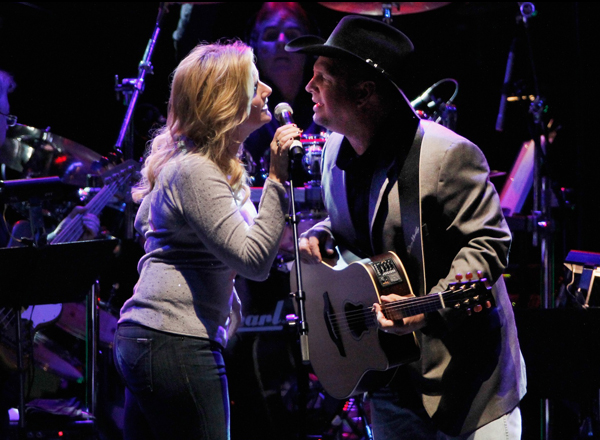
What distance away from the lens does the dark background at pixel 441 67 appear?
234 inches

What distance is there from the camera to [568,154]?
20.5 feet

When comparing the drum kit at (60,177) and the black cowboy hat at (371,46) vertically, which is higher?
the black cowboy hat at (371,46)

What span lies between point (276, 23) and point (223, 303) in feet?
15.9

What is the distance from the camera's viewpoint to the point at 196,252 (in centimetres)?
240

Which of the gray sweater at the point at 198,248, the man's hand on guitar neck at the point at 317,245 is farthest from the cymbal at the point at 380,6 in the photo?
the gray sweater at the point at 198,248

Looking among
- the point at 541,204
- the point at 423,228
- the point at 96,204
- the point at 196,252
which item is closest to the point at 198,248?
the point at 196,252

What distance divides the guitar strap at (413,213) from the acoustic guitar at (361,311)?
55 millimetres

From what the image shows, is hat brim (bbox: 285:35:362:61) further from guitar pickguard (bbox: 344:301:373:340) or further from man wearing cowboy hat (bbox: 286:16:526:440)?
guitar pickguard (bbox: 344:301:373:340)

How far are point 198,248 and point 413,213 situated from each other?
806 millimetres

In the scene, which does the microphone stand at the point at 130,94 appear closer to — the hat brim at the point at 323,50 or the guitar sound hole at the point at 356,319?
the hat brim at the point at 323,50

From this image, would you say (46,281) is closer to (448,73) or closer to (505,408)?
(505,408)

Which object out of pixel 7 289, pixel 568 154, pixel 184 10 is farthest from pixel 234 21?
pixel 7 289

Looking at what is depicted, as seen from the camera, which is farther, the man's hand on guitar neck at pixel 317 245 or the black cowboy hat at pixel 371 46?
the man's hand on guitar neck at pixel 317 245

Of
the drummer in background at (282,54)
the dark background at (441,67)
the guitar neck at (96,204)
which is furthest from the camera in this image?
the drummer in background at (282,54)
